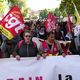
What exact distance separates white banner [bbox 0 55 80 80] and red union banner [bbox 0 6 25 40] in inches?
27.2

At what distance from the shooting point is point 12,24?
9.73m

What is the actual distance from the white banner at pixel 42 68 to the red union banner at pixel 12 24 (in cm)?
69

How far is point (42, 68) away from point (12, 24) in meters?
1.23

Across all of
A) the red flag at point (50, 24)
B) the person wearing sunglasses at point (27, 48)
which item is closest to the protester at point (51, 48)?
the person wearing sunglasses at point (27, 48)

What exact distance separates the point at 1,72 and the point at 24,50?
688mm

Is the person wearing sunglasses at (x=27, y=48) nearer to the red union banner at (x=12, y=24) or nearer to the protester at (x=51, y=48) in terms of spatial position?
the red union banner at (x=12, y=24)

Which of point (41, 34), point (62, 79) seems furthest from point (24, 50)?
point (41, 34)

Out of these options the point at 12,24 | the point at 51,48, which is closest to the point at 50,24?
the point at 51,48

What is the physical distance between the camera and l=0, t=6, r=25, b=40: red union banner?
958cm

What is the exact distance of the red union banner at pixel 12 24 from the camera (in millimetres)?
9578

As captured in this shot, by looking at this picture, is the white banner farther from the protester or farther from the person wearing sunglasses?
the protester

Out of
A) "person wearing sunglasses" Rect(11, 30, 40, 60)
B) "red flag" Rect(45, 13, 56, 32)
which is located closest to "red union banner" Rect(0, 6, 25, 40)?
"person wearing sunglasses" Rect(11, 30, 40, 60)

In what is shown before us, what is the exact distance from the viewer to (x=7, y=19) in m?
9.76

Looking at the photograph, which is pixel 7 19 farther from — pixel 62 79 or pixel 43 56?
pixel 62 79
